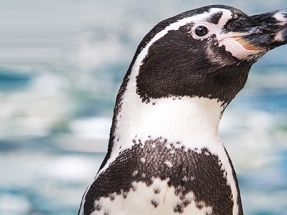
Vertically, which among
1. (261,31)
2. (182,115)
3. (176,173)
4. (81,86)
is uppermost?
(81,86)

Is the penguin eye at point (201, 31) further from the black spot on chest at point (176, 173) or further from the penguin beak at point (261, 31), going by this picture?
the black spot on chest at point (176, 173)

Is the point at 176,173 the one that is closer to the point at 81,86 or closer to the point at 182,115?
the point at 182,115

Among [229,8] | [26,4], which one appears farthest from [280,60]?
[229,8]

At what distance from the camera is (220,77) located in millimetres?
1219

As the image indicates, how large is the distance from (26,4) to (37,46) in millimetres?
198

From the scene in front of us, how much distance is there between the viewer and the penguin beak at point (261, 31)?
3.92ft

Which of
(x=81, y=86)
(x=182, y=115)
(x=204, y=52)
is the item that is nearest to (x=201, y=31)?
(x=204, y=52)

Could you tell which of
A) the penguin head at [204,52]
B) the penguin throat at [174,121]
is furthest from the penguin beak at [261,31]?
the penguin throat at [174,121]

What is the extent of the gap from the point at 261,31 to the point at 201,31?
100 millimetres

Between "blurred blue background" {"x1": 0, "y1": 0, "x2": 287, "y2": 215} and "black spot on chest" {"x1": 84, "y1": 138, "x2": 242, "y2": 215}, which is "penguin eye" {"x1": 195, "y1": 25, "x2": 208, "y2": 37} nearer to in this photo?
"black spot on chest" {"x1": 84, "y1": 138, "x2": 242, "y2": 215}

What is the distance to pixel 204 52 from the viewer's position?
4.03 feet

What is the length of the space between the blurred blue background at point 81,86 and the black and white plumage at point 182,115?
1783mm

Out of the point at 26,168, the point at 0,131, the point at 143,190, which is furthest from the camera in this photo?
the point at 0,131

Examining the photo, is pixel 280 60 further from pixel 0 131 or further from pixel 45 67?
pixel 0 131
